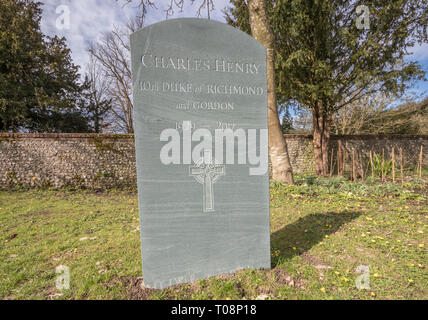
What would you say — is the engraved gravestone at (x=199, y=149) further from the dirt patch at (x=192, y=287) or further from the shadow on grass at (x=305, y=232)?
the shadow on grass at (x=305, y=232)

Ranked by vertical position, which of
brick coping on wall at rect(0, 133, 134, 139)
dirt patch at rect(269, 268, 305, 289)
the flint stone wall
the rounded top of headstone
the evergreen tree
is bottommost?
dirt patch at rect(269, 268, 305, 289)

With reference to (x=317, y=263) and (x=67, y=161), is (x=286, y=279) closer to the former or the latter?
(x=317, y=263)

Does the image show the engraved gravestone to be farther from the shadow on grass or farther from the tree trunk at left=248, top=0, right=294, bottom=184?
the tree trunk at left=248, top=0, right=294, bottom=184

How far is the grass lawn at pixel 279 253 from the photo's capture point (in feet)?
6.31

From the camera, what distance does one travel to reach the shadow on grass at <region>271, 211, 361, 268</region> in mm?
2648

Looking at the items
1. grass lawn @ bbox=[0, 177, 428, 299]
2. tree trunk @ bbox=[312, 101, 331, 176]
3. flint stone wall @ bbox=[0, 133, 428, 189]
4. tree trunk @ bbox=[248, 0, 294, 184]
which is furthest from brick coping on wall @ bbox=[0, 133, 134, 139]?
tree trunk @ bbox=[312, 101, 331, 176]

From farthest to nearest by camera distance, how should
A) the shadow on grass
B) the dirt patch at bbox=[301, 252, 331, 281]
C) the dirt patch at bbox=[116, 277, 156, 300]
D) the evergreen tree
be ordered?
the evergreen tree → the shadow on grass → the dirt patch at bbox=[301, 252, 331, 281] → the dirt patch at bbox=[116, 277, 156, 300]

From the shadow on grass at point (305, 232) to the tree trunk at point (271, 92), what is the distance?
8.33 feet

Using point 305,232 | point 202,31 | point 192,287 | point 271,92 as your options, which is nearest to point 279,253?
point 305,232

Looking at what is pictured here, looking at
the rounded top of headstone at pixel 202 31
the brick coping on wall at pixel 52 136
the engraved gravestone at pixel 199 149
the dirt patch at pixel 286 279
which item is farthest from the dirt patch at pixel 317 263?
the brick coping on wall at pixel 52 136

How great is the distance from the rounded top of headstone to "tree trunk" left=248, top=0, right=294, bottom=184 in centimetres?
409

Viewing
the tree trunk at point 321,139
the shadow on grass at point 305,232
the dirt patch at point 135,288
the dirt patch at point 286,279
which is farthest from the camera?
the tree trunk at point 321,139

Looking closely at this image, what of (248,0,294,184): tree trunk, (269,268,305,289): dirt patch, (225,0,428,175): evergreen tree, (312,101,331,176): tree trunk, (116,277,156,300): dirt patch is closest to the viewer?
(116,277,156,300): dirt patch
